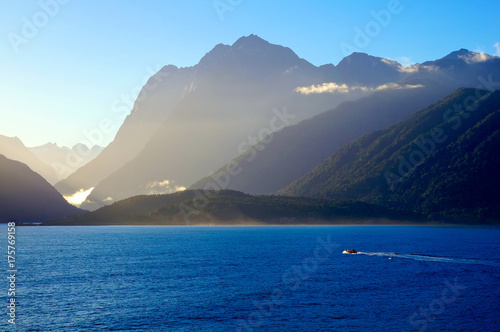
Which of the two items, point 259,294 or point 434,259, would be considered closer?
point 259,294

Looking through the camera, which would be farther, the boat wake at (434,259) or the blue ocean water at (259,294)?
the boat wake at (434,259)

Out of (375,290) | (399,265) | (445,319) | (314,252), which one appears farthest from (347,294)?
(314,252)

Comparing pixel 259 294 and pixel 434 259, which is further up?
pixel 259 294

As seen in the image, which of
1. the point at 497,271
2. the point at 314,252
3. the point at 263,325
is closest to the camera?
the point at 263,325

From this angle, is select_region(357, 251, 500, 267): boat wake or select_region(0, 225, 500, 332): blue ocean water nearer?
select_region(0, 225, 500, 332): blue ocean water

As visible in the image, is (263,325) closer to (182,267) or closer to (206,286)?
(206,286)

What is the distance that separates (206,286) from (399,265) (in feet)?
214

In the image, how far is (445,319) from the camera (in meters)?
81.1

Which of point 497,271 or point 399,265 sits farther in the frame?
point 399,265

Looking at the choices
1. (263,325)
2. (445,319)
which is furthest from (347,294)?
(263,325)

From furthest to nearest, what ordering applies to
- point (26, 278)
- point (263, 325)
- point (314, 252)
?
point (314, 252), point (26, 278), point (263, 325)

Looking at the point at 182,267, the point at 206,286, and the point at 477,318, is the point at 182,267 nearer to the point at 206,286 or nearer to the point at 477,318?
the point at 206,286

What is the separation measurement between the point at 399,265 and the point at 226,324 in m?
86.2

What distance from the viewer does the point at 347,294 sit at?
334 feet
